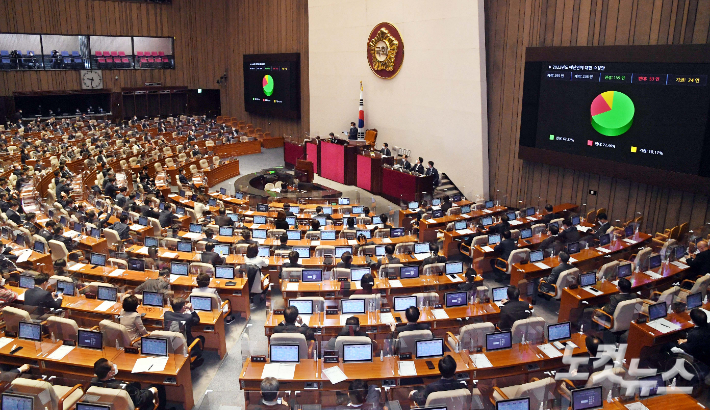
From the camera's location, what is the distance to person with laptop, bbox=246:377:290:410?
19.6 feet

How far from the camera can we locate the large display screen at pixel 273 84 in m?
26.8

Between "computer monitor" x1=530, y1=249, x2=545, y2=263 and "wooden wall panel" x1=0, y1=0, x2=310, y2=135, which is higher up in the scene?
"wooden wall panel" x1=0, y1=0, x2=310, y2=135

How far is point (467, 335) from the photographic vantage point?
7324mm

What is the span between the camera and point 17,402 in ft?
19.1

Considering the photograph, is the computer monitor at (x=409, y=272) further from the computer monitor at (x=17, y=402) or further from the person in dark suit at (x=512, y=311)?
the computer monitor at (x=17, y=402)

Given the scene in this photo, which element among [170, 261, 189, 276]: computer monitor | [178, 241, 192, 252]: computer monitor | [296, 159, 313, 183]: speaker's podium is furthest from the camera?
[296, 159, 313, 183]: speaker's podium

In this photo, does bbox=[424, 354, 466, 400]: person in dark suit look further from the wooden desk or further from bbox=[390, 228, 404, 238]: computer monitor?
bbox=[390, 228, 404, 238]: computer monitor

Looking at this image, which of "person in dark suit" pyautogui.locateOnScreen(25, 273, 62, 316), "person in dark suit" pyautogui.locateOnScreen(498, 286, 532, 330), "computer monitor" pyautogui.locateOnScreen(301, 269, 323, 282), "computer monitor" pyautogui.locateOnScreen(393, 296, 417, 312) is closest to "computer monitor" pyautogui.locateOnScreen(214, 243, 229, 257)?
"computer monitor" pyautogui.locateOnScreen(301, 269, 323, 282)

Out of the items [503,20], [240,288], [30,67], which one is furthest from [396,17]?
[30,67]

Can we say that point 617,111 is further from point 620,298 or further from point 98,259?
point 98,259

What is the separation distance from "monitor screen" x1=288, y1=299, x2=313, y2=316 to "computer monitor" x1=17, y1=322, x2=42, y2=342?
363 centimetres

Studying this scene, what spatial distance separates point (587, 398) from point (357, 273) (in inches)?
182

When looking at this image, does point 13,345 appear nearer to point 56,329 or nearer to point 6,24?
point 56,329

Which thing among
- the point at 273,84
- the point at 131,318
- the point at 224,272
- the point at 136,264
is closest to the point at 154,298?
the point at 131,318
